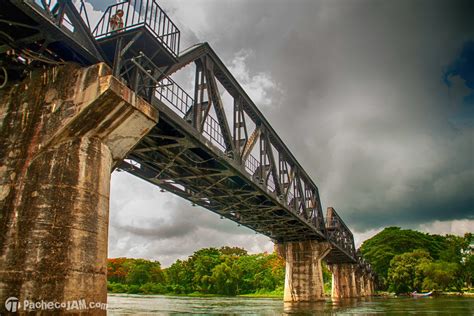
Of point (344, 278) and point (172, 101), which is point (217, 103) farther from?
point (344, 278)

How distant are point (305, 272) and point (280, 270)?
2077 inches

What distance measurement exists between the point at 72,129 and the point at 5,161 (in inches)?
62.7

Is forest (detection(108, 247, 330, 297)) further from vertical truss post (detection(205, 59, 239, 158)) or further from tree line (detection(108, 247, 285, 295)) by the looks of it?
vertical truss post (detection(205, 59, 239, 158))

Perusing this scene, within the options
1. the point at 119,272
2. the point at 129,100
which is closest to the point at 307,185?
the point at 129,100

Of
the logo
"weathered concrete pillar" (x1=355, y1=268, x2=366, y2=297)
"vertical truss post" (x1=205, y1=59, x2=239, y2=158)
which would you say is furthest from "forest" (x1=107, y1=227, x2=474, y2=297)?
the logo

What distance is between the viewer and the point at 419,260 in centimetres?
7644

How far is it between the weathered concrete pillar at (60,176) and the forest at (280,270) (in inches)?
2945

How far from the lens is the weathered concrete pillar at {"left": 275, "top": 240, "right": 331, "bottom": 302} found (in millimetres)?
36562

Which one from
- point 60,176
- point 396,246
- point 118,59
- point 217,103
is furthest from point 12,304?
point 396,246

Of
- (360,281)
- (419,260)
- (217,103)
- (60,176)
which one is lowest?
(360,281)

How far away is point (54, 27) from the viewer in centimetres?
754

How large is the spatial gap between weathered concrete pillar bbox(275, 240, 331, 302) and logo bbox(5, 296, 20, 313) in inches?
1344

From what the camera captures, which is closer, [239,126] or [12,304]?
[12,304]

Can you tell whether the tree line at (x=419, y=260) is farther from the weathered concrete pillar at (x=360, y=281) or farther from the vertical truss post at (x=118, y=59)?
the vertical truss post at (x=118, y=59)
